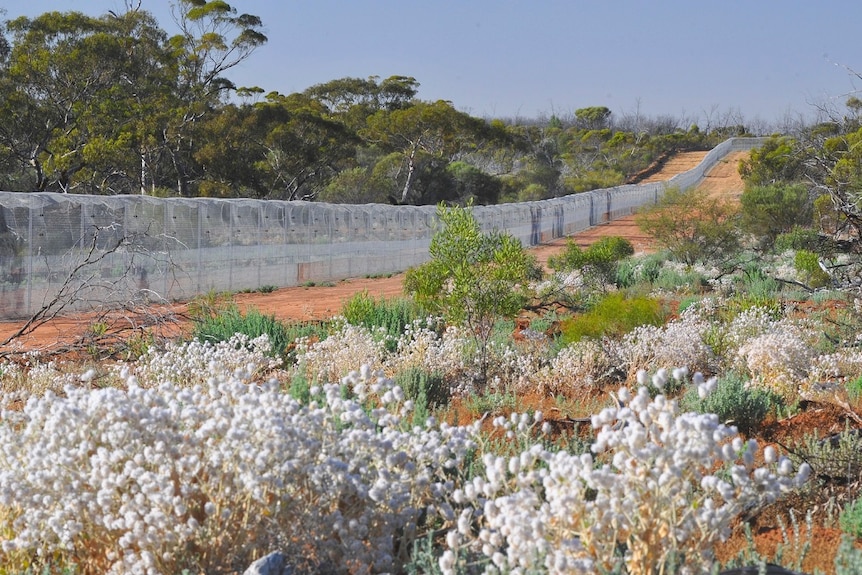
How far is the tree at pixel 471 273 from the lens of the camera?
847 centimetres

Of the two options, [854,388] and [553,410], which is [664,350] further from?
[553,410]

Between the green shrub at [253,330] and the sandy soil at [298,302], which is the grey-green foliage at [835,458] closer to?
the green shrub at [253,330]

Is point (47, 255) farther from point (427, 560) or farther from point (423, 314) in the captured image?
point (427, 560)

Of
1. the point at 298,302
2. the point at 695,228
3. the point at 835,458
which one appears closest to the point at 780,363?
the point at 835,458

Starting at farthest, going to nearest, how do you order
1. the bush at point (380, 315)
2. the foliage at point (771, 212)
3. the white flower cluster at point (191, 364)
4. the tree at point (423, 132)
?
the tree at point (423, 132)
the foliage at point (771, 212)
the bush at point (380, 315)
the white flower cluster at point (191, 364)

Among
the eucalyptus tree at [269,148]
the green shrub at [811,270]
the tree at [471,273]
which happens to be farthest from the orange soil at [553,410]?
the eucalyptus tree at [269,148]

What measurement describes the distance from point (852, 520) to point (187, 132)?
119ft

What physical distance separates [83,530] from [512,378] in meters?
4.90

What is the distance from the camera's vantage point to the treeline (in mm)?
34156

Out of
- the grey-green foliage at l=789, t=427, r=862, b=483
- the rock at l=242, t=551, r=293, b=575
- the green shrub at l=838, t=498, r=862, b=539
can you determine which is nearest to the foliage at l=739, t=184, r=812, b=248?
the grey-green foliage at l=789, t=427, r=862, b=483

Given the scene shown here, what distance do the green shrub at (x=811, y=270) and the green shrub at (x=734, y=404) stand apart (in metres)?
9.24

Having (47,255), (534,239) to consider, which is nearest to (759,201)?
(534,239)

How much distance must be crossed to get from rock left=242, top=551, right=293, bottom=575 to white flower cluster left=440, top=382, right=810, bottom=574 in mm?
554

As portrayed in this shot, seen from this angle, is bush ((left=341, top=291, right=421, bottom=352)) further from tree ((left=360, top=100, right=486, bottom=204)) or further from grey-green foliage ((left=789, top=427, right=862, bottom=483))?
tree ((left=360, top=100, right=486, bottom=204))
